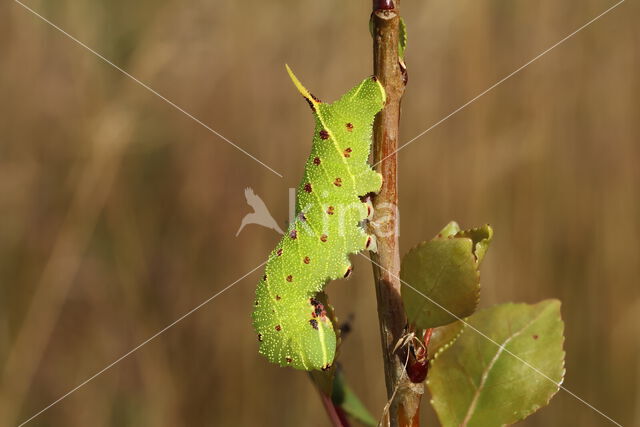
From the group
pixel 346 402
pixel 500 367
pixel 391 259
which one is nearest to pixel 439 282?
pixel 391 259

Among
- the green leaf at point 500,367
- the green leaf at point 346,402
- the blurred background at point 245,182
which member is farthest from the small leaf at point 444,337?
the blurred background at point 245,182

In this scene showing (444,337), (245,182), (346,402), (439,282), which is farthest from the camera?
(245,182)

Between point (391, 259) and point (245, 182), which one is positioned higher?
point (245, 182)

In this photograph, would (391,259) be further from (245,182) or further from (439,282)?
(245,182)

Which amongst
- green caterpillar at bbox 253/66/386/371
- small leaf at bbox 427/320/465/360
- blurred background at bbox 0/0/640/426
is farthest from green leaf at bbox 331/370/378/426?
blurred background at bbox 0/0/640/426

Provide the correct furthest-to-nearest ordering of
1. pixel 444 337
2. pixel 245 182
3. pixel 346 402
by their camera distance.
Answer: pixel 245 182 → pixel 346 402 → pixel 444 337

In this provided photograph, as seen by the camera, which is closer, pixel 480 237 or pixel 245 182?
pixel 480 237

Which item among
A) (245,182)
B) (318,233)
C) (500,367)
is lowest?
(500,367)

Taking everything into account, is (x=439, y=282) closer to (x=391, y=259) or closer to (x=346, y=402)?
(x=391, y=259)
